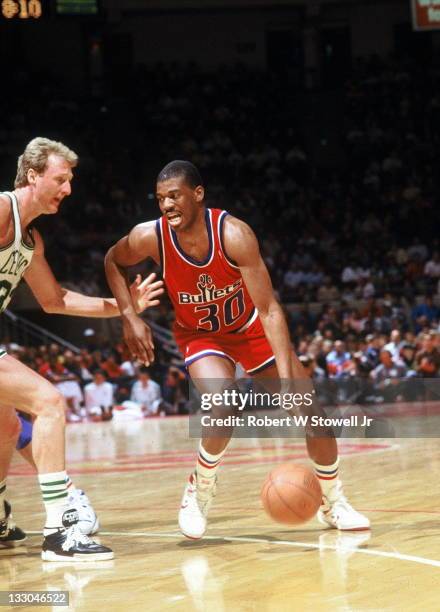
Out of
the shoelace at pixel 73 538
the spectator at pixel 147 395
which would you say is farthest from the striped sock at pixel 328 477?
the spectator at pixel 147 395

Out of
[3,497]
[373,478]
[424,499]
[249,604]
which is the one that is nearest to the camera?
[249,604]

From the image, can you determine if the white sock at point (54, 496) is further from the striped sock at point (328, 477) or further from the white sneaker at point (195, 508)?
the striped sock at point (328, 477)

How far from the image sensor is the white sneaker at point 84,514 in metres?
6.03

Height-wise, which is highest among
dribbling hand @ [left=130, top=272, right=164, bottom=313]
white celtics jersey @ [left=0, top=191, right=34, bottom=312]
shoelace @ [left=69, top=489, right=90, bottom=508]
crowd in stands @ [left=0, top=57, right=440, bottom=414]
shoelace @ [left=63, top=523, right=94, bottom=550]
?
crowd in stands @ [left=0, top=57, right=440, bottom=414]

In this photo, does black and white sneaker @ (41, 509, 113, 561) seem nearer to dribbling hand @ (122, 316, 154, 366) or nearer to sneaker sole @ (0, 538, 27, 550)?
sneaker sole @ (0, 538, 27, 550)

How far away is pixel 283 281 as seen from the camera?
816 inches

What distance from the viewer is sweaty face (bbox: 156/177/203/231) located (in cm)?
586

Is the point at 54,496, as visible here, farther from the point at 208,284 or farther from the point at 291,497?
the point at 208,284

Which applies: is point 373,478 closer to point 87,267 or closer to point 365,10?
point 87,267

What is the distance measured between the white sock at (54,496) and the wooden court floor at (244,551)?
22 centimetres

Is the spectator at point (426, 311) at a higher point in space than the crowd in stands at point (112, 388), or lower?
higher

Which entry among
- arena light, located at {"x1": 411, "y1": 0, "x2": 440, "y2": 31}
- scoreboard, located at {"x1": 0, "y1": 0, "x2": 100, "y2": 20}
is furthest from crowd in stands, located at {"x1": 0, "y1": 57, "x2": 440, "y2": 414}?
scoreboard, located at {"x1": 0, "y1": 0, "x2": 100, "y2": 20}

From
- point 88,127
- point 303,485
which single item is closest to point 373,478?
point 303,485

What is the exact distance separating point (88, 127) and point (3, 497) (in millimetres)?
19521
